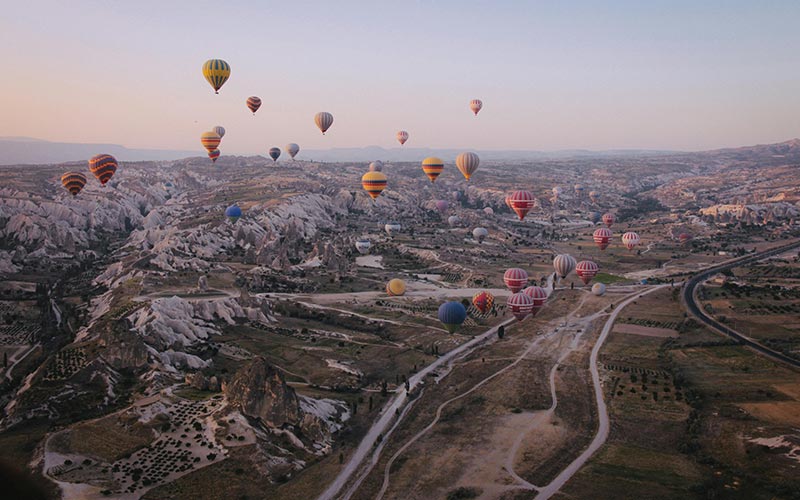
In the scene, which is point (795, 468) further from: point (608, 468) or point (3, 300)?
point (3, 300)

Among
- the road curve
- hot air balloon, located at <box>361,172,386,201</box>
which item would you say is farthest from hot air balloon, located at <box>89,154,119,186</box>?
the road curve

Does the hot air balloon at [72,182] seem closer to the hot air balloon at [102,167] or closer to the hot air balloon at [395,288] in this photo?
the hot air balloon at [102,167]

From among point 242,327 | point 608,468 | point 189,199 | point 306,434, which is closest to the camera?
point 608,468

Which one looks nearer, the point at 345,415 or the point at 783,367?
the point at 345,415

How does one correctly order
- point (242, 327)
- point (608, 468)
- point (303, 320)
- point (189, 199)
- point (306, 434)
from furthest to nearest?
point (189, 199) < point (303, 320) < point (242, 327) < point (306, 434) < point (608, 468)

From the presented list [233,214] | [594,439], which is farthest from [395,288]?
[233,214]

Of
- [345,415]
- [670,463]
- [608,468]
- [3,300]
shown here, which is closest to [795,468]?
[670,463]

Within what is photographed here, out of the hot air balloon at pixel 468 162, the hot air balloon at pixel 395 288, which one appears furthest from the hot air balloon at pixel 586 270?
the hot air balloon at pixel 395 288
